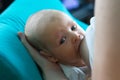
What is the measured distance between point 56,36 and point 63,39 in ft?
0.10

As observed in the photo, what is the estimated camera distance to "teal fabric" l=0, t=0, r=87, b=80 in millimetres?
876

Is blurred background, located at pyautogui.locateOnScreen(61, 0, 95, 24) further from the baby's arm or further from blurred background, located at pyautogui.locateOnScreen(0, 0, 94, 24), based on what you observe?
the baby's arm

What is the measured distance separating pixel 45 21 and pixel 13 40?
15 cm

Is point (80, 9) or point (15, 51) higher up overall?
point (15, 51)

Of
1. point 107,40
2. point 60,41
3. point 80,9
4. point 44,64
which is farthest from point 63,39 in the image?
point 80,9

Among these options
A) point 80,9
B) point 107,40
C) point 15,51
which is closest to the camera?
point 107,40

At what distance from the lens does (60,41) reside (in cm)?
98

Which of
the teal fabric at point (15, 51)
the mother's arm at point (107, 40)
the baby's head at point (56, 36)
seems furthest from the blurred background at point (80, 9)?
the mother's arm at point (107, 40)

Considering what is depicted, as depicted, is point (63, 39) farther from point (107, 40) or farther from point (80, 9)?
point (80, 9)

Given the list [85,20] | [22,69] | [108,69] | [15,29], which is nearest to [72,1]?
[85,20]

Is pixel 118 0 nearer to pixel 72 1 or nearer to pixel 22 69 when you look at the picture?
pixel 22 69

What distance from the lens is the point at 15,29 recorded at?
1.09 meters

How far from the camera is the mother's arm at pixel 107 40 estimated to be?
0.56 meters

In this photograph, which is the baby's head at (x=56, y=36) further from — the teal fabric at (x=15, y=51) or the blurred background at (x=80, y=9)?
the blurred background at (x=80, y=9)
